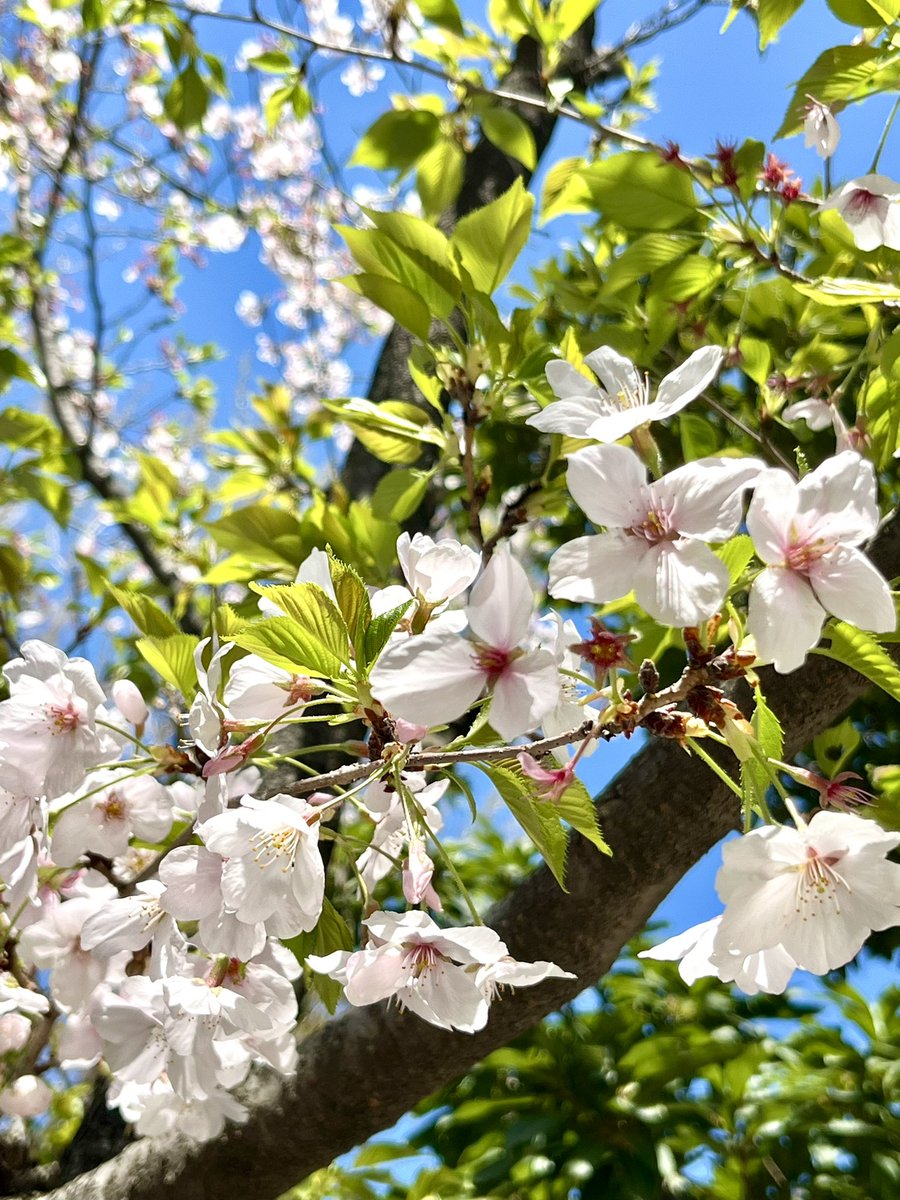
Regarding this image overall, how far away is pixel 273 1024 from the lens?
2.53 ft

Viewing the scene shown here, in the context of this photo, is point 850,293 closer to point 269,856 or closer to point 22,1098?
point 269,856

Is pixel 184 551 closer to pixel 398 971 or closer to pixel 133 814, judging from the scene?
pixel 133 814

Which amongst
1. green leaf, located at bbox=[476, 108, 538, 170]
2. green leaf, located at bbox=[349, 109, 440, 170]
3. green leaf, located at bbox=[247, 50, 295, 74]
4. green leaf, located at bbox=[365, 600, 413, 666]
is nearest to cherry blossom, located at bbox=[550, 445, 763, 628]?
green leaf, located at bbox=[365, 600, 413, 666]

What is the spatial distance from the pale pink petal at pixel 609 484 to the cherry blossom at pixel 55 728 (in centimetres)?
44

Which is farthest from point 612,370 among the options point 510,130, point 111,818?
point 510,130

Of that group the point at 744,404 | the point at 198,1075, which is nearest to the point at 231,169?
the point at 744,404

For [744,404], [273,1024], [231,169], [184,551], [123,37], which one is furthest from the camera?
[231,169]

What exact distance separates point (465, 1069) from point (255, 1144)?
26 cm

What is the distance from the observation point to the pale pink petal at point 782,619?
500 mm

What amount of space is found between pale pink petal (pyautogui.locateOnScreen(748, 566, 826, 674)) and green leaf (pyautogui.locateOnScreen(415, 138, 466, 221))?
3.28 ft

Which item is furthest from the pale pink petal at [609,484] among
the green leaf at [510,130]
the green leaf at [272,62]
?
the green leaf at [272,62]

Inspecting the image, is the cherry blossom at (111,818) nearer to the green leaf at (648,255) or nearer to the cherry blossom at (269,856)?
the cherry blossom at (269,856)

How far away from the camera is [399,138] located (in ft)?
4.49

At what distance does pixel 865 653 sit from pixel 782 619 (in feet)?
0.46
